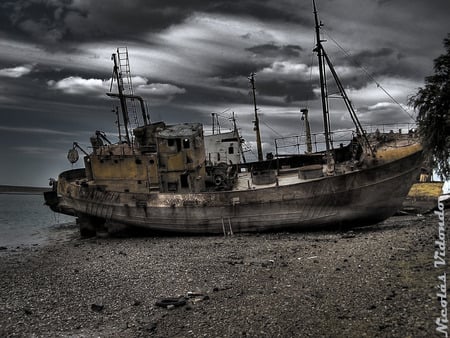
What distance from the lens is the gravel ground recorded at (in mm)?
6797

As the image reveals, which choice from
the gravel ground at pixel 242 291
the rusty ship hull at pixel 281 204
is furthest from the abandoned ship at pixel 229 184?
the gravel ground at pixel 242 291

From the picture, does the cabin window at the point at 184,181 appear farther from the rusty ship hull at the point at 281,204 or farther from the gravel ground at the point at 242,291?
the gravel ground at the point at 242,291

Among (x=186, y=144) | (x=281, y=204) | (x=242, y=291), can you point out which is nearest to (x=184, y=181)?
(x=186, y=144)

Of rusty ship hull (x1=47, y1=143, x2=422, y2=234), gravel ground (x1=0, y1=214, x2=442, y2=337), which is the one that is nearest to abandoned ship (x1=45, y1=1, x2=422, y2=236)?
rusty ship hull (x1=47, y1=143, x2=422, y2=234)

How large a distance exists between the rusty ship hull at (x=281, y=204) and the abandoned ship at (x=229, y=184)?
0.05m

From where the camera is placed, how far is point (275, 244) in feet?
50.8

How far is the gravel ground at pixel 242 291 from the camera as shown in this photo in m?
6.80

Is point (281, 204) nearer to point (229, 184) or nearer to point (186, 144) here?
point (229, 184)

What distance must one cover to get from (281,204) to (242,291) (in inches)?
369

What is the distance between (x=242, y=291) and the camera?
9.22m

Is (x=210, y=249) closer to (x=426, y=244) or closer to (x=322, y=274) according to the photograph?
(x=322, y=274)

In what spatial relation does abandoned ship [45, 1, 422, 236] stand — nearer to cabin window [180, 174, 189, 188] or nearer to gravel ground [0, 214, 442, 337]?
cabin window [180, 174, 189, 188]

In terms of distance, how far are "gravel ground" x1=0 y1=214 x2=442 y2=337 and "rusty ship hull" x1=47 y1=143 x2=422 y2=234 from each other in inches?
83.3

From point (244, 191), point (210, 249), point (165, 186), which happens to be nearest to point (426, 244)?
point (210, 249)
